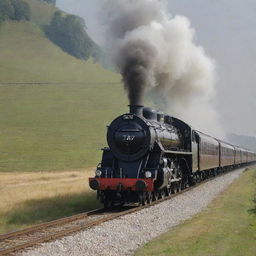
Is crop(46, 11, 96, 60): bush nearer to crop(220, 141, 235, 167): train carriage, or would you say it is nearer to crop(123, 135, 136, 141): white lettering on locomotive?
crop(220, 141, 235, 167): train carriage

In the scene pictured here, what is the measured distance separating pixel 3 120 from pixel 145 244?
6224 cm

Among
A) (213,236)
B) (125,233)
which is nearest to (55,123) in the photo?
(125,233)

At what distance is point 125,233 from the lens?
11.6m

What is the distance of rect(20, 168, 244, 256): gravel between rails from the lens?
955 centimetres

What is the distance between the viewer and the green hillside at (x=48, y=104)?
55.5 meters

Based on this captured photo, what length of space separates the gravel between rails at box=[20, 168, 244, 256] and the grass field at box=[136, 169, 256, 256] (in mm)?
456

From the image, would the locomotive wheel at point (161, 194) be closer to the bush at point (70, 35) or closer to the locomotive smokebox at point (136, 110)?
the locomotive smokebox at point (136, 110)

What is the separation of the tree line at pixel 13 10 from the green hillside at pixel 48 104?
2.55m

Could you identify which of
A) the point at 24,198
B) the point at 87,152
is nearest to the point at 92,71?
the point at 87,152

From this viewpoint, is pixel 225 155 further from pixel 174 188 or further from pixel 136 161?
pixel 136 161

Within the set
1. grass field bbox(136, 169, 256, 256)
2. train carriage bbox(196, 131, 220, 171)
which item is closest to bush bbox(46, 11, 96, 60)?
train carriage bbox(196, 131, 220, 171)

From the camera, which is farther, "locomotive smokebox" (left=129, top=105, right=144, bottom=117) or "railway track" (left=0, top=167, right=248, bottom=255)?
"locomotive smokebox" (left=129, top=105, right=144, bottom=117)

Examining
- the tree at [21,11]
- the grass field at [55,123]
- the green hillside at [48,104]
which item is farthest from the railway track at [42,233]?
the tree at [21,11]

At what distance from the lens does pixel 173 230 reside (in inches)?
469
